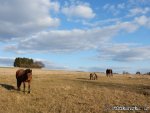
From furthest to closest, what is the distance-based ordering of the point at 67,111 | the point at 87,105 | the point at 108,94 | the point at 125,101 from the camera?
the point at 108,94 → the point at 125,101 → the point at 87,105 → the point at 67,111

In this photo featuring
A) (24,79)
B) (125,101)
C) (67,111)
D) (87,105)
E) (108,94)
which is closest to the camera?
(67,111)

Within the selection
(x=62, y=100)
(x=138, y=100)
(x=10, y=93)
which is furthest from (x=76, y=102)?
(x=10, y=93)

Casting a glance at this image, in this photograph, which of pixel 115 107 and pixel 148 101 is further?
pixel 148 101

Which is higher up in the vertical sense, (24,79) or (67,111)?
(24,79)

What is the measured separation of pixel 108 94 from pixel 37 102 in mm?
5660

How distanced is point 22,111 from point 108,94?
7.34 meters

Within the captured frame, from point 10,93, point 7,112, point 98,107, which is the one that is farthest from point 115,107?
point 10,93

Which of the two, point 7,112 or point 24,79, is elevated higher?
point 24,79

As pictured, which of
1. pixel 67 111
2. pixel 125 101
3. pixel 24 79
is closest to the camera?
pixel 67 111

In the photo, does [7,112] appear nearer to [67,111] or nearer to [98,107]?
[67,111]

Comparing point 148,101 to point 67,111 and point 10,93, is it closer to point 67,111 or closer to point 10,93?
point 67,111

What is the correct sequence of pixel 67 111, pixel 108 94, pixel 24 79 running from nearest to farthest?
1. pixel 67 111
2. pixel 108 94
3. pixel 24 79

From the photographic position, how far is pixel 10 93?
23922 mm

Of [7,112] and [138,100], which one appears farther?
[138,100]
